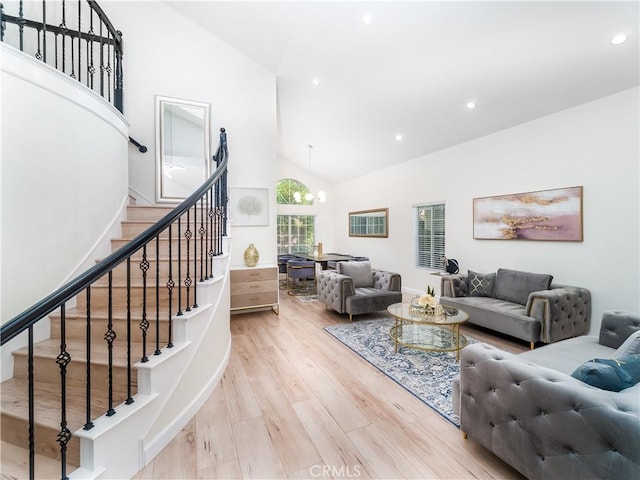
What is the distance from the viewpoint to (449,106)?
4.19 metres

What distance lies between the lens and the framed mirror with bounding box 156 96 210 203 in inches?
167

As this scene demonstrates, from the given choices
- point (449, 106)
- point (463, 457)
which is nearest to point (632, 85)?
point (449, 106)

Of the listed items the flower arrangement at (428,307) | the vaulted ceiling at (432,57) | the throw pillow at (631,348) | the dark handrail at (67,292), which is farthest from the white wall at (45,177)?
the throw pillow at (631,348)

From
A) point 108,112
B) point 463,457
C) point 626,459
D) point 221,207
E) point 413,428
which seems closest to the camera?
point 626,459

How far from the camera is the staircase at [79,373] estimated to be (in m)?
1.42

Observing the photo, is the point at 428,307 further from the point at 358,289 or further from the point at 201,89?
the point at 201,89

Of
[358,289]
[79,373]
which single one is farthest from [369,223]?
[79,373]

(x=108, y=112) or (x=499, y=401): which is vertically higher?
(x=108, y=112)

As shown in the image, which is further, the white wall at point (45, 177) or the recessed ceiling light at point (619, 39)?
the recessed ceiling light at point (619, 39)

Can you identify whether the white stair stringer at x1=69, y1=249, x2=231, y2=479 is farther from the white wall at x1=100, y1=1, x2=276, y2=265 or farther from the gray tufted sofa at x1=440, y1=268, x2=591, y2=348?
the gray tufted sofa at x1=440, y1=268, x2=591, y2=348

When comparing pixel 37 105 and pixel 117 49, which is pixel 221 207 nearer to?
pixel 37 105

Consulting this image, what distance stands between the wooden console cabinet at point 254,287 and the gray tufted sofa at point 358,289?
845 millimetres

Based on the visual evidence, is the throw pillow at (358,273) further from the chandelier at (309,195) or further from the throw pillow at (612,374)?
the throw pillow at (612,374)

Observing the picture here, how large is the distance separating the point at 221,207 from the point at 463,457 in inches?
113
